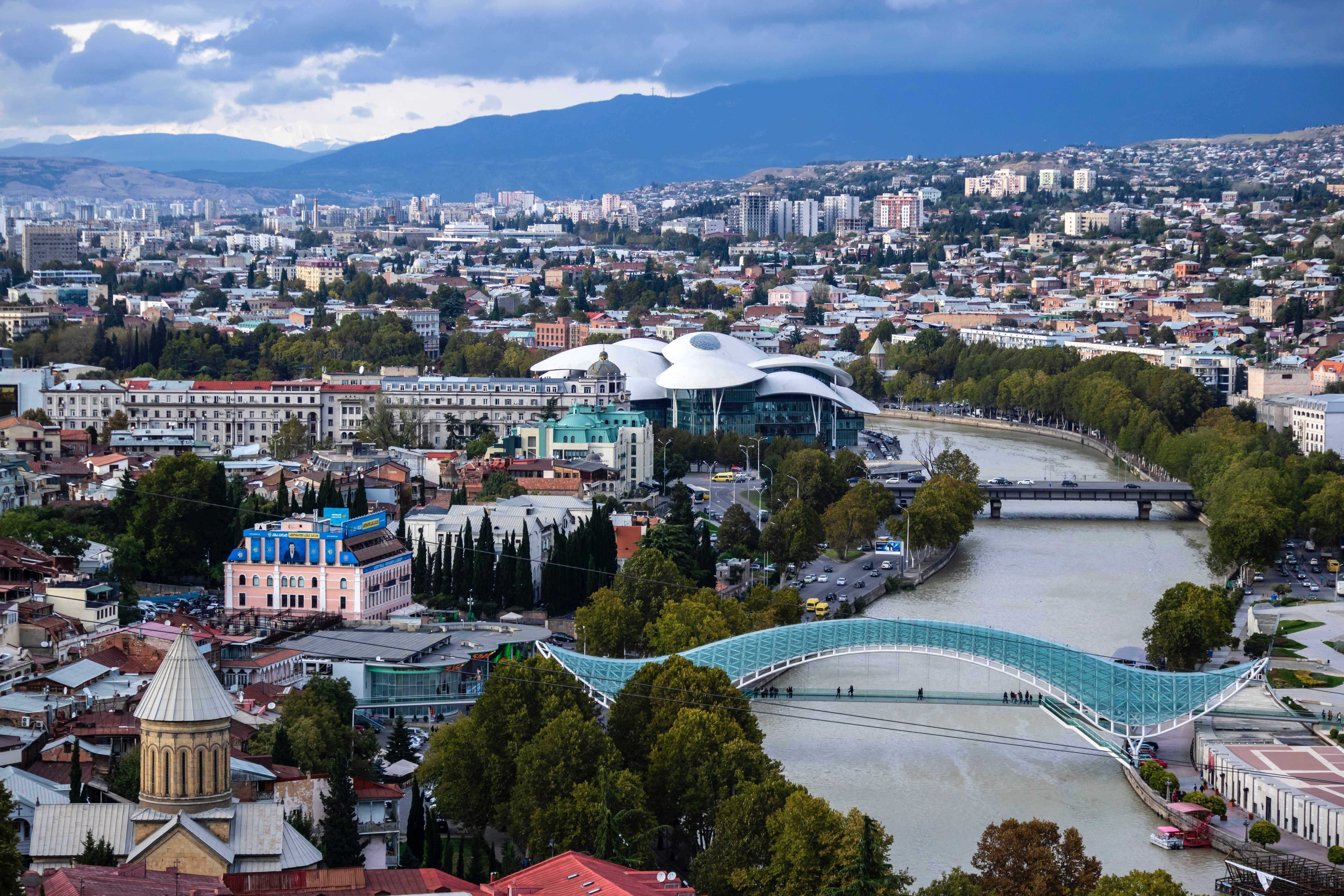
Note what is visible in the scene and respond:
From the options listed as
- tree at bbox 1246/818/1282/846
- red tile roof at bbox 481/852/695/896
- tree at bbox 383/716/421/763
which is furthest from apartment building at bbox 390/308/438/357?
red tile roof at bbox 481/852/695/896

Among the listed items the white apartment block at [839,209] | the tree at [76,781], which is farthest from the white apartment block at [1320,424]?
the white apartment block at [839,209]

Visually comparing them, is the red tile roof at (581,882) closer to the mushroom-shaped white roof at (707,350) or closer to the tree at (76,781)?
the tree at (76,781)

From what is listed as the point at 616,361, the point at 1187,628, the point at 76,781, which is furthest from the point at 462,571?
the point at 616,361

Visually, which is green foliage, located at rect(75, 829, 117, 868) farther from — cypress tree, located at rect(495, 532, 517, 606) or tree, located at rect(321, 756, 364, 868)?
cypress tree, located at rect(495, 532, 517, 606)

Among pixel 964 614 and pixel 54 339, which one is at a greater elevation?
pixel 54 339

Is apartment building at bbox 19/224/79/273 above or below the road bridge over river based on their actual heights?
above

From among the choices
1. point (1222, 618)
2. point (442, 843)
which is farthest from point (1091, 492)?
point (442, 843)

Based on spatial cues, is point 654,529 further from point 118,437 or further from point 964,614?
point 118,437
